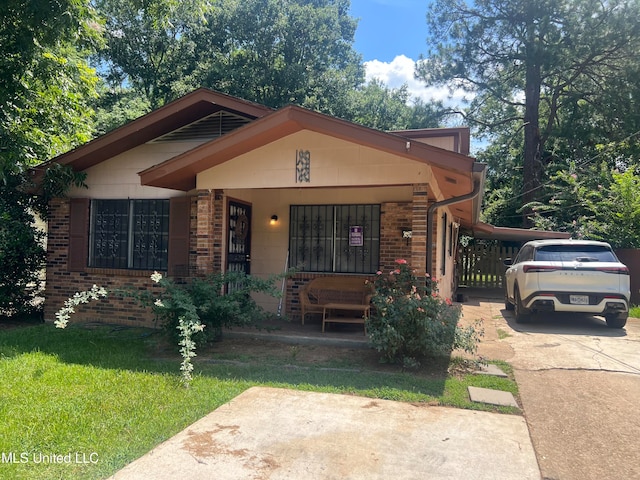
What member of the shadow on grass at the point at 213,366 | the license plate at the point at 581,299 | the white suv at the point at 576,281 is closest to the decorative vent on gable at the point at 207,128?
the shadow on grass at the point at 213,366

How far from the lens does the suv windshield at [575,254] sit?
8.61 meters

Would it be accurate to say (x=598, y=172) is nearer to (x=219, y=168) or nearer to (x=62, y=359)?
(x=219, y=168)

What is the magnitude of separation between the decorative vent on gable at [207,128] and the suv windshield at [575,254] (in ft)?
20.7

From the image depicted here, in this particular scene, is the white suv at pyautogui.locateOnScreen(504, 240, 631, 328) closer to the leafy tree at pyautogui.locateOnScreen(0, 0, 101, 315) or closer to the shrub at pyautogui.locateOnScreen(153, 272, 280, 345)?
the shrub at pyautogui.locateOnScreen(153, 272, 280, 345)

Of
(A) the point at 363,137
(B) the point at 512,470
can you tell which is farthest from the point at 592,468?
(A) the point at 363,137

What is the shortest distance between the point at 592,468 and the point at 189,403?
3.41 meters

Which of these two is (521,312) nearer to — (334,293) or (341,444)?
(334,293)

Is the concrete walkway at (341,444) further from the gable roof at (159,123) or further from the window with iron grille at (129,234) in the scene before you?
the gable roof at (159,123)

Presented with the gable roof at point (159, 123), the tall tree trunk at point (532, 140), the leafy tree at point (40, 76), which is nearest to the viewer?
the leafy tree at point (40, 76)

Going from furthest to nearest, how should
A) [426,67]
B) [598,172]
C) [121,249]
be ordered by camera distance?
[426,67] < [598,172] < [121,249]

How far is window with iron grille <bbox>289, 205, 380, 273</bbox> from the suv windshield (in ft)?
11.0

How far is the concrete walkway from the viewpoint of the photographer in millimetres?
3141

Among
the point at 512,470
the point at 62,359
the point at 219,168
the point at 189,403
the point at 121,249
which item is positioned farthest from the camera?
the point at 121,249

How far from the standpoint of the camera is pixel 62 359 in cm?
579
